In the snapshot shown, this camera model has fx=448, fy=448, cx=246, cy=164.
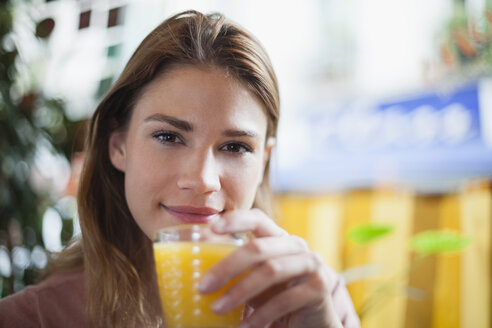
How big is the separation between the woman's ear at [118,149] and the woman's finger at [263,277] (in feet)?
2.39

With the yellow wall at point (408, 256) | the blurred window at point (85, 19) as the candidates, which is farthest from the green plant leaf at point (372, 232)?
the blurred window at point (85, 19)

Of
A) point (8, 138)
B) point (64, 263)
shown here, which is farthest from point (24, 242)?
point (64, 263)

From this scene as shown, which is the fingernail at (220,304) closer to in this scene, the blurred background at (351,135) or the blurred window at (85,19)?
the blurred background at (351,135)

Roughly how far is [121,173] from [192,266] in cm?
80

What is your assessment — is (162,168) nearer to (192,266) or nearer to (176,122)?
(176,122)

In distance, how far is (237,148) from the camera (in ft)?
3.90

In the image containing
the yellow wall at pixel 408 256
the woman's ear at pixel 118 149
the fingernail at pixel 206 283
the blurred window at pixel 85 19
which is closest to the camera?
the fingernail at pixel 206 283

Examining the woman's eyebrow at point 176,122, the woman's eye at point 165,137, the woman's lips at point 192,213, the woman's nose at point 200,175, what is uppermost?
the woman's eyebrow at point 176,122

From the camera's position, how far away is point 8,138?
2.16 m

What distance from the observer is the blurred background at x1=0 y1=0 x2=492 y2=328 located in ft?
7.25

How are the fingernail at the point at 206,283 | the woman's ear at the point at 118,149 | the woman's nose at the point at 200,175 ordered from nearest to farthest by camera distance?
the fingernail at the point at 206,283 → the woman's nose at the point at 200,175 → the woman's ear at the point at 118,149

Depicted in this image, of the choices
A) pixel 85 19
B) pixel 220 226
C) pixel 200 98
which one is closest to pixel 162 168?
pixel 200 98

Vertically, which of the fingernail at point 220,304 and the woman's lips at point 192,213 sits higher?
the woman's lips at point 192,213

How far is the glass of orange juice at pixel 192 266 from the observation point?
0.75 meters
